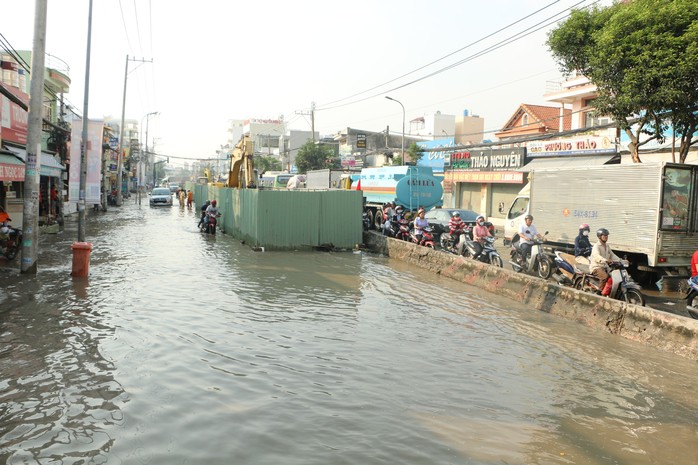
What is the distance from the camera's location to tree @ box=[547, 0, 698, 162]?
1299cm

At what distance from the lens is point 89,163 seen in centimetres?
2027

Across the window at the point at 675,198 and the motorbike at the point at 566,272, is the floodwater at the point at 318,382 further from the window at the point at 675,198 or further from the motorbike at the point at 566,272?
the window at the point at 675,198

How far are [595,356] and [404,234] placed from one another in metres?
12.3

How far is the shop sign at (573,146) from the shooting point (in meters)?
24.6

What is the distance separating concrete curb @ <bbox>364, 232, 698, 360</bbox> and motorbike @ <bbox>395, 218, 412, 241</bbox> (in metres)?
4.57

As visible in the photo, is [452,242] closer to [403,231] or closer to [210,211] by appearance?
[403,231]

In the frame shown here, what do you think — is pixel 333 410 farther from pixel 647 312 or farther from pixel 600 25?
pixel 600 25

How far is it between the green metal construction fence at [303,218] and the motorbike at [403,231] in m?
1.60

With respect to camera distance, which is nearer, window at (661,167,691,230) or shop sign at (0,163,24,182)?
window at (661,167,691,230)

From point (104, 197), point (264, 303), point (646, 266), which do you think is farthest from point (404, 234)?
point (104, 197)

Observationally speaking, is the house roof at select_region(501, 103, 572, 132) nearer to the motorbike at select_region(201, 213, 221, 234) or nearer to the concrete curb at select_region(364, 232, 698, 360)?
the motorbike at select_region(201, 213, 221, 234)

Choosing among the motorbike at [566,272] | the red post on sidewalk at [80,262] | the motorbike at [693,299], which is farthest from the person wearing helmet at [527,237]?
the red post on sidewalk at [80,262]

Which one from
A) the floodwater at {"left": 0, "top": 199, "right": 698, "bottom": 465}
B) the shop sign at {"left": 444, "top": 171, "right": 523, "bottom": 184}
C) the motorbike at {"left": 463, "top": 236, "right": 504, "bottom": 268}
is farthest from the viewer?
the shop sign at {"left": 444, "top": 171, "right": 523, "bottom": 184}

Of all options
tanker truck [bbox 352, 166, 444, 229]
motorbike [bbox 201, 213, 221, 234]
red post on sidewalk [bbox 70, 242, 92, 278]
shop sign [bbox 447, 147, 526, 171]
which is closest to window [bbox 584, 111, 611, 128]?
shop sign [bbox 447, 147, 526, 171]
